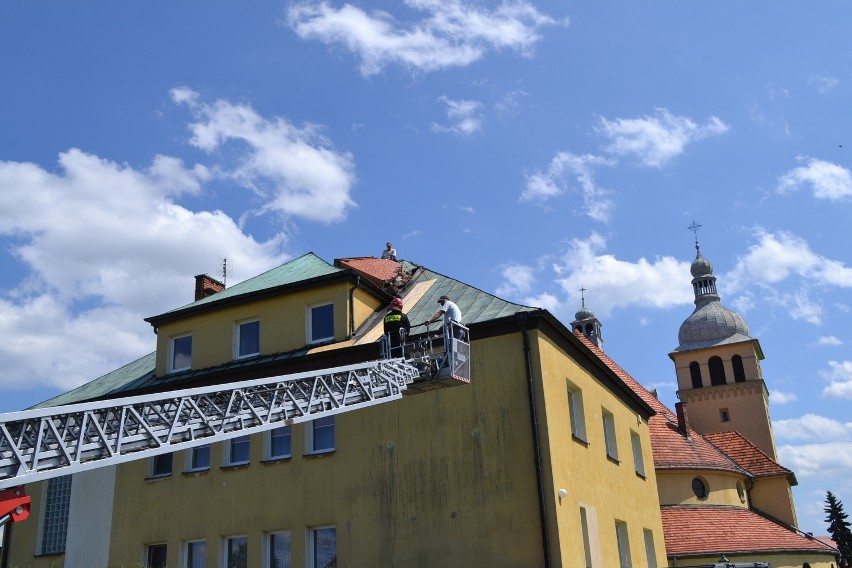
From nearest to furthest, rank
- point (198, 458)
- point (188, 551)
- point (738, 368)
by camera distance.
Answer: point (188, 551), point (198, 458), point (738, 368)

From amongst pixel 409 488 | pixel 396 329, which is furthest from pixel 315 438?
pixel 396 329

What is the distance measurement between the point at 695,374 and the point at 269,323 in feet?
181

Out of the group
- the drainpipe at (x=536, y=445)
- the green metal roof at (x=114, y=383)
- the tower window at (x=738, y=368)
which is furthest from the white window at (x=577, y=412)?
the tower window at (x=738, y=368)

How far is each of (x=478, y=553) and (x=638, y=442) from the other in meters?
10.7

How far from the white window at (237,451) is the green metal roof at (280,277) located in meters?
4.13

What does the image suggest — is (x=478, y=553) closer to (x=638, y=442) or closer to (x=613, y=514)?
(x=613, y=514)

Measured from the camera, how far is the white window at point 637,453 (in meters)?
25.9

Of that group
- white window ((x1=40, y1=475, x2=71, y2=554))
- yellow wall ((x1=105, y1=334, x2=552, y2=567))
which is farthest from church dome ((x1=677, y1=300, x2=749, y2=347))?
white window ((x1=40, y1=475, x2=71, y2=554))

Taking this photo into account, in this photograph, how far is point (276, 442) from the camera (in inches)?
835

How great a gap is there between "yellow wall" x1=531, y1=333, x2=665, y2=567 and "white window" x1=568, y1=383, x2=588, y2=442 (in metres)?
0.16

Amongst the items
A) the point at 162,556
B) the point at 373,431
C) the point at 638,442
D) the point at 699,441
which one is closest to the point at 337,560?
the point at 373,431

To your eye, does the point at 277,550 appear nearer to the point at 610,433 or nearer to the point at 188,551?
the point at 188,551

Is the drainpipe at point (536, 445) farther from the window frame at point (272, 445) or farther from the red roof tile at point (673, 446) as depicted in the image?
the red roof tile at point (673, 446)

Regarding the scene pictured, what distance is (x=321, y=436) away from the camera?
20.7m
